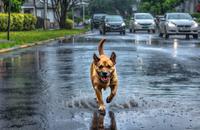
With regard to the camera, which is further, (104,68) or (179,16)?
(179,16)

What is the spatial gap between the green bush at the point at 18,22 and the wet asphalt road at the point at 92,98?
29.2 m

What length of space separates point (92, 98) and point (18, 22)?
141ft

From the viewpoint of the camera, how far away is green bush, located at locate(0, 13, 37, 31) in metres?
46.8

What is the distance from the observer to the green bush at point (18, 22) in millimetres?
46803

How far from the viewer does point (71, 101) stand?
10.1 m

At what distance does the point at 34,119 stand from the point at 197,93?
3845mm

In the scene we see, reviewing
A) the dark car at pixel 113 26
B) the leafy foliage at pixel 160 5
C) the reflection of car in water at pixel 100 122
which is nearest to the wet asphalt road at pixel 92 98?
the reflection of car in water at pixel 100 122

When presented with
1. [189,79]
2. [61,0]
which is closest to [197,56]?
[189,79]

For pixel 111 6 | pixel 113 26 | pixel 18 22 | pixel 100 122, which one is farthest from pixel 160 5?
pixel 100 122

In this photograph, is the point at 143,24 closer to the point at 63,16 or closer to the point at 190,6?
the point at 63,16

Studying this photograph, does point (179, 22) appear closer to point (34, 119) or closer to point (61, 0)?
point (61, 0)

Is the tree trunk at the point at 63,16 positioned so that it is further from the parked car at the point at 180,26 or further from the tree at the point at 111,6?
the tree at the point at 111,6

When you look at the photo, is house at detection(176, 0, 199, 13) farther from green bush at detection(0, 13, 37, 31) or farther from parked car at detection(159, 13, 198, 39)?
parked car at detection(159, 13, 198, 39)

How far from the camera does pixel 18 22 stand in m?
52.6
